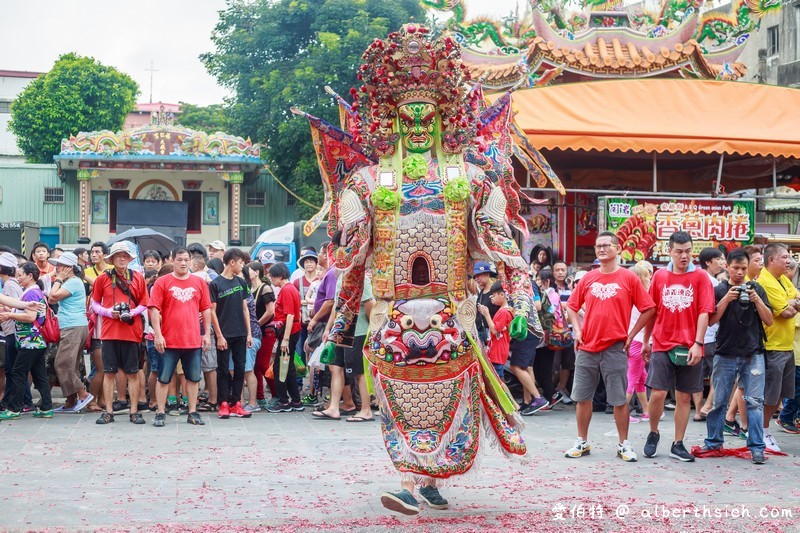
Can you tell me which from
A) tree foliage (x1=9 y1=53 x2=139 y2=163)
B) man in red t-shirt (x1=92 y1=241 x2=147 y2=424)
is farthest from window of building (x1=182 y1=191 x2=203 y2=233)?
man in red t-shirt (x1=92 y1=241 x2=147 y2=424)

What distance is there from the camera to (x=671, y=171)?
17.9 meters

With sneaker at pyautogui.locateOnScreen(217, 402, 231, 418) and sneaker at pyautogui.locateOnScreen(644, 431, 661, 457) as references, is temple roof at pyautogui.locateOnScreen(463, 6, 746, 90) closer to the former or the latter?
sneaker at pyautogui.locateOnScreen(217, 402, 231, 418)

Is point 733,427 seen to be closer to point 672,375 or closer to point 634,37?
point 672,375

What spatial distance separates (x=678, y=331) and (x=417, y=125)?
2989 millimetres

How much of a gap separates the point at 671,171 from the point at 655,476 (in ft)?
39.1

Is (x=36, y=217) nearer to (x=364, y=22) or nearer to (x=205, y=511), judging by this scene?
(x=364, y=22)

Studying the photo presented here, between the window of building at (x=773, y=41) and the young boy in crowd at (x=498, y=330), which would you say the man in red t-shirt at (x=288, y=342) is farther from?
the window of building at (x=773, y=41)

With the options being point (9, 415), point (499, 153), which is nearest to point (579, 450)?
point (499, 153)

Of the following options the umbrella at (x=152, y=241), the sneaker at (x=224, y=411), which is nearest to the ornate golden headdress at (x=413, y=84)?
the sneaker at (x=224, y=411)

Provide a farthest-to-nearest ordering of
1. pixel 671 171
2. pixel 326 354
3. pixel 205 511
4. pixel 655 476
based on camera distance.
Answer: pixel 671 171 → pixel 655 476 → pixel 326 354 → pixel 205 511

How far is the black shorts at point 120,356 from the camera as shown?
31.6 feet

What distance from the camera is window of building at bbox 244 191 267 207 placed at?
→ 36.6 metres

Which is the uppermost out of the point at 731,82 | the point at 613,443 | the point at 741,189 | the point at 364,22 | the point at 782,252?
the point at 364,22

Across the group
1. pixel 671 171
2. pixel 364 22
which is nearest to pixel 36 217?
pixel 364 22
